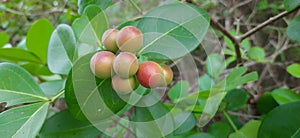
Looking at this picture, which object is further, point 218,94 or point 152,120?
point 218,94

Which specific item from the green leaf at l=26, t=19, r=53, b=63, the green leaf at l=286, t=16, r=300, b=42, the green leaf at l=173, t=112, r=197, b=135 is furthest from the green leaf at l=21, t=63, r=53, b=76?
the green leaf at l=286, t=16, r=300, b=42

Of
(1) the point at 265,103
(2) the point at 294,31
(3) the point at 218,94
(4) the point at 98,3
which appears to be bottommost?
(1) the point at 265,103

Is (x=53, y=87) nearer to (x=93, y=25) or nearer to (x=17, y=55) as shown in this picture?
(x=17, y=55)

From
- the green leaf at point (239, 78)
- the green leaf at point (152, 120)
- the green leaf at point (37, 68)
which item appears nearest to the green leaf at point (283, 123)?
the green leaf at point (239, 78)

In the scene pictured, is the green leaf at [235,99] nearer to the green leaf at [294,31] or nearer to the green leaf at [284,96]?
the green leaf at [284,96]

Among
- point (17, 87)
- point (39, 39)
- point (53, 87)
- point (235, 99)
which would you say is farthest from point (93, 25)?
point (235, 99)

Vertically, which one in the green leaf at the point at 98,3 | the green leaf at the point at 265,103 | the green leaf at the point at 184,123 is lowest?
the green leaf at the point at 265,103
